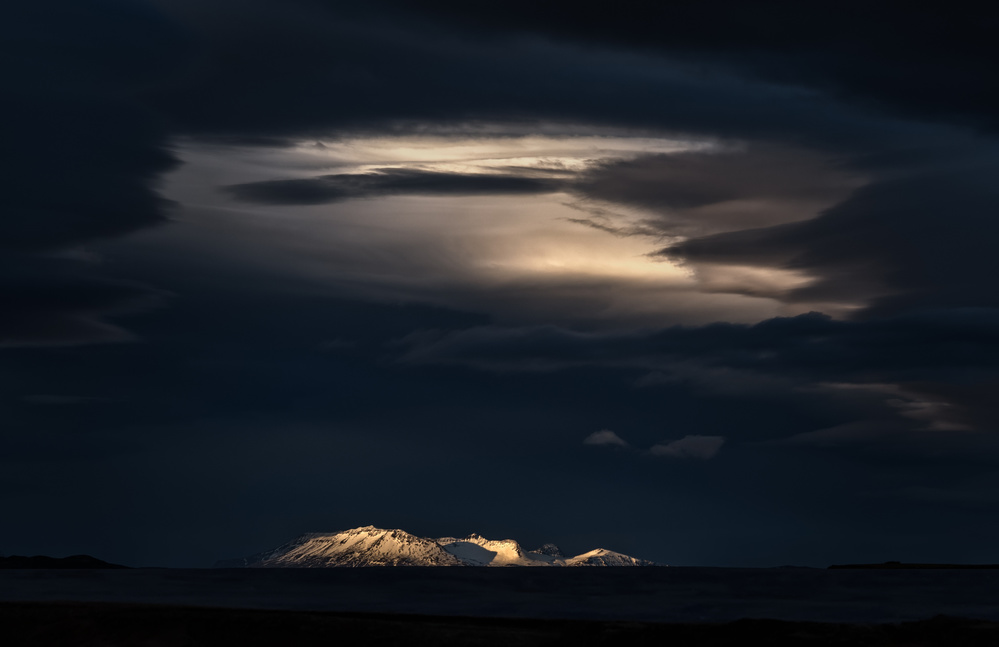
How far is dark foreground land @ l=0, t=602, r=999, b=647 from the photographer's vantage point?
52.0 meters

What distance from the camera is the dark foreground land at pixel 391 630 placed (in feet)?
171

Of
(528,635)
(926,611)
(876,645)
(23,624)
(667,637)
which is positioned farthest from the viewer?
(926,611)

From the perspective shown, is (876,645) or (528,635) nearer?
(876,645)

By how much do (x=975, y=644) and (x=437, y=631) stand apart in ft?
93.6

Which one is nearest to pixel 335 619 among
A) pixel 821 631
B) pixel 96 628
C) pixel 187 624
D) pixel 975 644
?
pixel 187 624

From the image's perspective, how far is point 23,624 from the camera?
69062 millimetres

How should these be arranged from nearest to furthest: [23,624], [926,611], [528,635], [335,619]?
[528,635] < [335,619] < [23,624] < [926,611]

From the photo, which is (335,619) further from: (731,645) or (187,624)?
(731,645)

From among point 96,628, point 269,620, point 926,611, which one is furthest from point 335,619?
point 926,611

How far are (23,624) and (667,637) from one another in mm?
43784

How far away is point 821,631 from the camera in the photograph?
170 feet

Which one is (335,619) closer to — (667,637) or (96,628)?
(96,628)

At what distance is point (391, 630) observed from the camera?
60.3 meters

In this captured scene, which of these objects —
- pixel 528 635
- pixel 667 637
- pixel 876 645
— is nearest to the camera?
pixel 876 645
